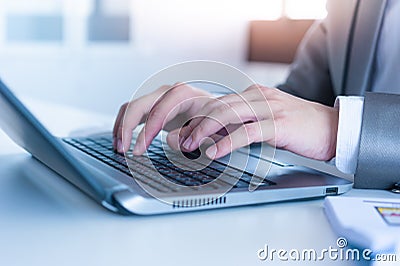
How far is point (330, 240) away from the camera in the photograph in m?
0.52

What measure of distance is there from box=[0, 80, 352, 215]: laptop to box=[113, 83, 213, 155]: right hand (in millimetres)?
20

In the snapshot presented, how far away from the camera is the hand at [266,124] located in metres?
0.69

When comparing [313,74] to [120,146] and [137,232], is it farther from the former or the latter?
[137,232]

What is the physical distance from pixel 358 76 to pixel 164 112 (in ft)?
2.01

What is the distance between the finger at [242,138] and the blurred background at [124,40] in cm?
367

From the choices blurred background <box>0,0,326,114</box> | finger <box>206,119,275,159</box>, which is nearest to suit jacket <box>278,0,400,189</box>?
finger <box>206,119,275,159</box>

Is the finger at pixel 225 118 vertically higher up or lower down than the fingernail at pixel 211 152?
higher up

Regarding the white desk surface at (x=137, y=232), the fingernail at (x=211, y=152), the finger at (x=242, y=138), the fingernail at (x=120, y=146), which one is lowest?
the white desk surface at (x=137, y=232)

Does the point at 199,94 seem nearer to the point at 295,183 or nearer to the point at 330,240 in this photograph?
the point at 295,183

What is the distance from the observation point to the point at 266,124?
0.72 meters

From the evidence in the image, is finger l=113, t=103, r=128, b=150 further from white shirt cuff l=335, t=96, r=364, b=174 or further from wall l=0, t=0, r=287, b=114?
wall l=0, t=0, r=287, b=114

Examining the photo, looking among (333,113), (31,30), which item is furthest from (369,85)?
(31,30)
